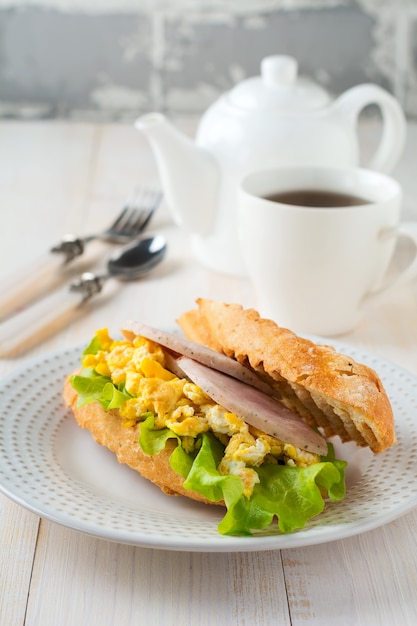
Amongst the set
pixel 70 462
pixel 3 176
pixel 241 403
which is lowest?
pixel 3 176

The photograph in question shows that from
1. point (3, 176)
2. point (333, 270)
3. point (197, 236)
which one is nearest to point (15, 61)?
point (3, 176)

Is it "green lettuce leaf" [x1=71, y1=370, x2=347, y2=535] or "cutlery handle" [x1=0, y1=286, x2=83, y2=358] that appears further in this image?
"cutlery handle" [x1=0, y1=286, x2=83, y2=358]

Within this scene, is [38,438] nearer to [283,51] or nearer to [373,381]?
[373,381]

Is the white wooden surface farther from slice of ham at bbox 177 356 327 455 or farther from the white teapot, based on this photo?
the white teapot

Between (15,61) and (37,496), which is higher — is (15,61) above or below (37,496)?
below

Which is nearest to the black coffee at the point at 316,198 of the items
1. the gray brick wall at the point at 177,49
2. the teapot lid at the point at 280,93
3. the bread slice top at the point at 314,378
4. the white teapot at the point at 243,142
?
the white teapot at the point at 243,142

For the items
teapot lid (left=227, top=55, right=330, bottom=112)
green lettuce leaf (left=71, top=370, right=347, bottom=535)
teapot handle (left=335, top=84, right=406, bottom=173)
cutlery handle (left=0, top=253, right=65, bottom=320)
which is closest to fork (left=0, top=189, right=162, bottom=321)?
cutlery handle (left=0, top=253, right=65, bottom=320)

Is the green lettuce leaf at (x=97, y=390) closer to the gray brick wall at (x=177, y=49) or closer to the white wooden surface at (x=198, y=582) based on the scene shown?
the white wooden surface at (x=198, y=582)

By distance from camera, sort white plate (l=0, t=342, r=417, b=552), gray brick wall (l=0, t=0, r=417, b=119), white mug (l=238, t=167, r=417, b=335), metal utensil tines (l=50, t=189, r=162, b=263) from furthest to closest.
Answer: gray brick wall (l=0, t=0, r=417, b=119), metal utensil tines (l=50, t=189, r=162, b=263), white mug (l=238, t=167, r=417, b=335), white plate (l=0, t=342, r=417, b=552)
